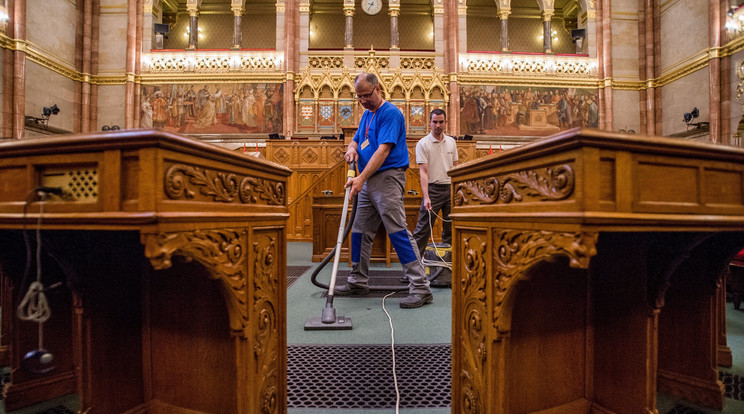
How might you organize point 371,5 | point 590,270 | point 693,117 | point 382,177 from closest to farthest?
point 590,270
point 382,177
point 693,117
point 371,5

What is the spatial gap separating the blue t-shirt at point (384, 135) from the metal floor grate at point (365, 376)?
1343 mm

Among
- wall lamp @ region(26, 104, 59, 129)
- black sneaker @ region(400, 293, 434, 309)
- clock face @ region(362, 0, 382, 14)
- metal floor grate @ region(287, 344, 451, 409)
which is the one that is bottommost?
metal floor grate @ region(287, 344, 451, 409)

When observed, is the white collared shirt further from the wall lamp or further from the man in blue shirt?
the wall lamp

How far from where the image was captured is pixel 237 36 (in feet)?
43.8

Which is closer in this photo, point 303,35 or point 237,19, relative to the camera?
point 303,35

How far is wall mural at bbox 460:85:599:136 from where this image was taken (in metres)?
12.7

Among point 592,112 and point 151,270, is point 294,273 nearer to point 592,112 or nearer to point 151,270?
point 151,270

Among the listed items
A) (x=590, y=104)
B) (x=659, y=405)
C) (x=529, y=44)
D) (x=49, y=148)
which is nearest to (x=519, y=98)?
(x=590, y=104)

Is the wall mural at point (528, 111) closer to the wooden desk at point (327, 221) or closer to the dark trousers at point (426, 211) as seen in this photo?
the wooden desk at point (327, 221)

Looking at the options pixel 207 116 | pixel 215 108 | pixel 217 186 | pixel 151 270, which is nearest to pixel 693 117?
pixel 217 186

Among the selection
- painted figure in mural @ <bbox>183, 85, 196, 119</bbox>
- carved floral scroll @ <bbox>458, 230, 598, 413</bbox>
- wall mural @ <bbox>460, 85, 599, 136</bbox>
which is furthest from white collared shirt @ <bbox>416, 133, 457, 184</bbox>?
painted figure in mural @ <bbox>183, 85, 196, 119</bbox>

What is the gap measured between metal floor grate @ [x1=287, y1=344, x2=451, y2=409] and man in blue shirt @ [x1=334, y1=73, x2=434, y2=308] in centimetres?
84

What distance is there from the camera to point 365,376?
1804 millimetres

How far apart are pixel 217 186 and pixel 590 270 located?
1.36 meters
